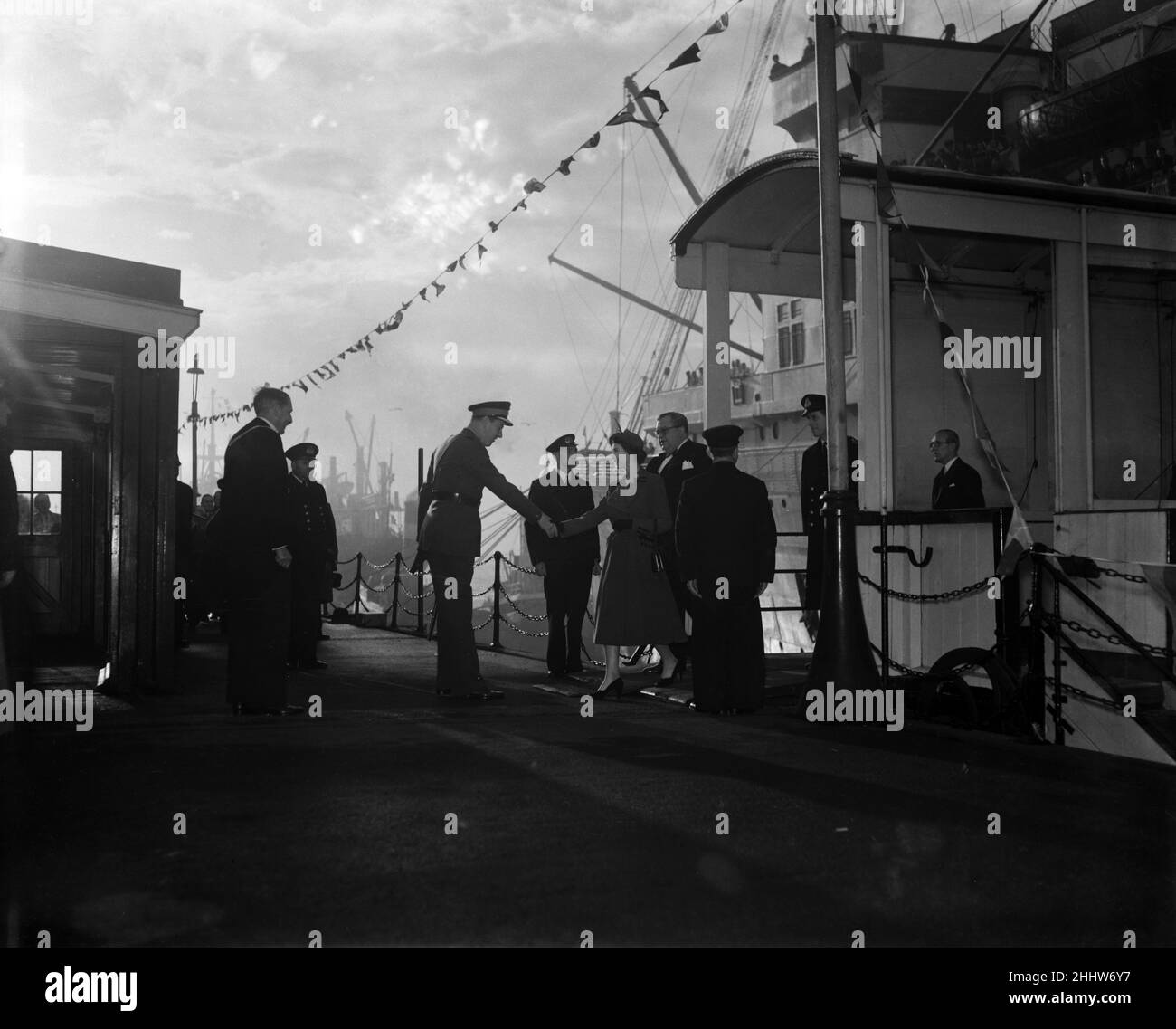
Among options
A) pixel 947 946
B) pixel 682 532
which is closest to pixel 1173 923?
pixel 947 946

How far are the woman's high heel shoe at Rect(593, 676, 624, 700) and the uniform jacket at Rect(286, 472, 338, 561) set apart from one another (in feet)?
11.0

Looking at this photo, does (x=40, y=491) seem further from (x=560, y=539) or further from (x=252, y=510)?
(x=252, y=510)

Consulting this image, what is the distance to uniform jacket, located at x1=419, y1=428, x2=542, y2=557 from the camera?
8641 millimetres

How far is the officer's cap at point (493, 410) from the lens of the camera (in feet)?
29.3

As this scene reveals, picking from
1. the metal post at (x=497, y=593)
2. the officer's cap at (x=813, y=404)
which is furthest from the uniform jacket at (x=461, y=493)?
the metal post at (x=497, y=593)

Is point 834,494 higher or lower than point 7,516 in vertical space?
higher

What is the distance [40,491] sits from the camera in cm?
1454

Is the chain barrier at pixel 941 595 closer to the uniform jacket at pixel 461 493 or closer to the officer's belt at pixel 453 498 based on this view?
the uniform jacket at pixel 461 493

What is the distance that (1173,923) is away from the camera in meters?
3.49

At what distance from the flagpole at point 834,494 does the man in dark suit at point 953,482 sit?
1.60m

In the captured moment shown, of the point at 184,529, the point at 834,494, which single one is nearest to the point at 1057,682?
the point at 834,494

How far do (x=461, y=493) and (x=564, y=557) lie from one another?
6.95 ft

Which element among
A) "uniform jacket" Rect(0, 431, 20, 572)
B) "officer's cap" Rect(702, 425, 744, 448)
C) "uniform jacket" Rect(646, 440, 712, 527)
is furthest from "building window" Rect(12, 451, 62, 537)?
"officer's cap" Rect(702, 425, 744, 448)

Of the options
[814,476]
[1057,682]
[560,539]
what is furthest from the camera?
[560,539]
